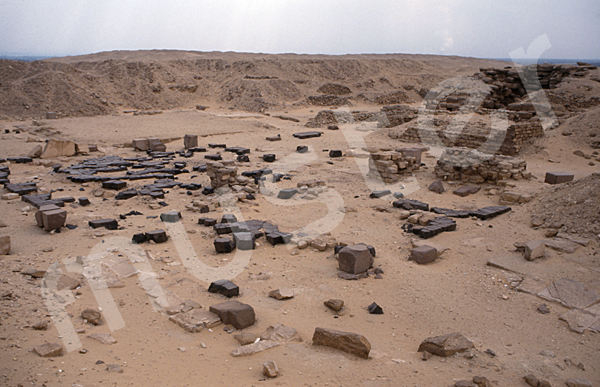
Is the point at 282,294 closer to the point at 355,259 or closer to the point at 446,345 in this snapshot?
the point at 355,259

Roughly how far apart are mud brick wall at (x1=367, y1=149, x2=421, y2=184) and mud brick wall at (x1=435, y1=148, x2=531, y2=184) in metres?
1.05

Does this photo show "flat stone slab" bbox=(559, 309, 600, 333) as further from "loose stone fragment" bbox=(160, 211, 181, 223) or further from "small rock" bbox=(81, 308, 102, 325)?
"loose stone fragment" bbox=(160, 211, 181, 223)

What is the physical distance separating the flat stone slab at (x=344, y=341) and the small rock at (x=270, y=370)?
715 mm

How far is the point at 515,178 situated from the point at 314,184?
5.59 m

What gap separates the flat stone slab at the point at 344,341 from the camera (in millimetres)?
4488

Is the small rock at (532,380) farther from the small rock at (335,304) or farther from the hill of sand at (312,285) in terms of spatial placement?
the small rock at (335,304)

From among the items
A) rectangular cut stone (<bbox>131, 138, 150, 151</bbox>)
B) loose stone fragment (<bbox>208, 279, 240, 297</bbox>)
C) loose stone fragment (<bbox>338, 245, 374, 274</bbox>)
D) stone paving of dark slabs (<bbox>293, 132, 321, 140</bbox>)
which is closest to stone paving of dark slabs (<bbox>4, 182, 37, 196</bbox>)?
rectangular cut stone (<bbox>131, 138, 150, 151</bbox>)

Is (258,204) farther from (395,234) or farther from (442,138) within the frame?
(442,138)

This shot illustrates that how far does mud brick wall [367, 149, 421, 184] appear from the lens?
1238 centimetres

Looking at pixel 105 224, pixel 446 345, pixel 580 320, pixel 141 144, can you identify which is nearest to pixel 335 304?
pixel 446 345

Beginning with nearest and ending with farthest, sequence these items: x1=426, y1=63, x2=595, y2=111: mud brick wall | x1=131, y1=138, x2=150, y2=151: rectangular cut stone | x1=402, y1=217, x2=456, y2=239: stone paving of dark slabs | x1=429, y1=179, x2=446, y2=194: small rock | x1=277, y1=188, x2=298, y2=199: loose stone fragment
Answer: x1=402, y1=217, x2=456, y2=239: stone paving of dark slabs < x1=277, y1=188, x2=298, y2=199: loose stone fragment < x1=429, y1=179, x2=446, y2=194: small rock < x1=131, y1=138, x2=150, y2=151: rectangular cut stone < x1=426, y1=63, x2=595, y2=111: mud brick wall

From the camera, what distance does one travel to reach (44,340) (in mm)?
4566

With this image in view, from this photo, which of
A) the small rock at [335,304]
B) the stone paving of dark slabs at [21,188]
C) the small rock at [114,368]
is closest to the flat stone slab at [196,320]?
the small rock at [114,368]

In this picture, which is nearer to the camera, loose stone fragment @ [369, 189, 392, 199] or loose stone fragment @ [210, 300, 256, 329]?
loose stone fragment @ [210, 300, 256, 329]
